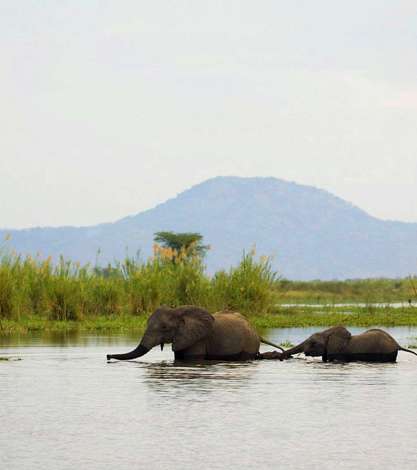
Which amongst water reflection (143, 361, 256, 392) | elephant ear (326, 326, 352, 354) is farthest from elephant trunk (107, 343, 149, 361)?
elephant ear (326, 326, 352, 354)

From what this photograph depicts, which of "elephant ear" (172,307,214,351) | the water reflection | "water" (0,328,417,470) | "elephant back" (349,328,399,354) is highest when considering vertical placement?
"elephant ear" (172,307,214,351)

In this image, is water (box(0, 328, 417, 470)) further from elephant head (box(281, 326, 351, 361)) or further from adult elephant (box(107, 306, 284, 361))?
elephant head (box(281, 326, 351, 361))

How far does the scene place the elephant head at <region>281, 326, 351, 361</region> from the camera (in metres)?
19.3

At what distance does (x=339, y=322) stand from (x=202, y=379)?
18276mm

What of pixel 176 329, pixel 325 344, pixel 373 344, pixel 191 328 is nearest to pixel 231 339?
pixel 191 328

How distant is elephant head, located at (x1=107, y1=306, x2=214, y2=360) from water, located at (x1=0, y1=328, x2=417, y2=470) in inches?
17.0

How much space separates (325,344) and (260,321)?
42.5 ft

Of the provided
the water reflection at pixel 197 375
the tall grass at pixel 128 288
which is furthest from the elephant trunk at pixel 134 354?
the tall grass at pixel 128 288

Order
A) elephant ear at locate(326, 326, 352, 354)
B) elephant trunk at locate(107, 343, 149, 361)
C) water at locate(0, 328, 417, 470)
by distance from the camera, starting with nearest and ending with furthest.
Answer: water at locate(0, 328, 417, 470)
elephant trunk at locate(107, 343, 149, 361)
elephant ear at locate(326, 326, 352, 354)

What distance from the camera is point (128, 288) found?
3409 cm

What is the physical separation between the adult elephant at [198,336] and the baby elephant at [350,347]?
719 millimetres

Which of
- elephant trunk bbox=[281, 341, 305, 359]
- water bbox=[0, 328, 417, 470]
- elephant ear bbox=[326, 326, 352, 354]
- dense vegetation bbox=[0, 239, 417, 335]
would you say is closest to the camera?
water bbox=[0, 328, 417, 470]

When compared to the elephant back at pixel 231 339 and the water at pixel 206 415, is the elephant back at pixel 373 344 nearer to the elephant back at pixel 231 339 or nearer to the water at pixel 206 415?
the water at pixel 206 415

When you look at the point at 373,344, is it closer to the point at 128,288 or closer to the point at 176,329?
the point at 176,329
